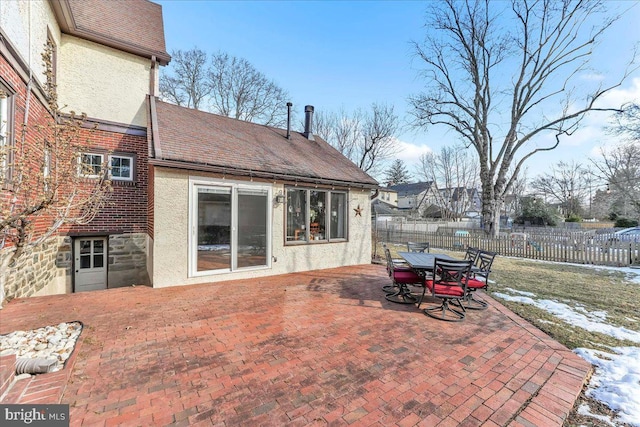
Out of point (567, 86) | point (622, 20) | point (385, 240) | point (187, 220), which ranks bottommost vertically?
point (385, 240)

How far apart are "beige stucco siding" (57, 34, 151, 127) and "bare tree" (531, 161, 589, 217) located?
170 feet

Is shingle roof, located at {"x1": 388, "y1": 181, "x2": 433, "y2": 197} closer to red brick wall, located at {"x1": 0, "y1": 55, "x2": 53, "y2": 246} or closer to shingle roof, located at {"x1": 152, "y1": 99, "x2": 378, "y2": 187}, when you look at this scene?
shingle roof, located at {"x1": 152, "y1": 99, "x2": 378, "y2": 187}

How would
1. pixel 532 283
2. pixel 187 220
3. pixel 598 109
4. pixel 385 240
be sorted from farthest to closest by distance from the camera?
1. pixel 385 240
2. pixel 598 109
3. pixel 532 283
4. pixel 187 220

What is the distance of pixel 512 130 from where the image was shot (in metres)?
17.4

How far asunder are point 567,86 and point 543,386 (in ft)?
69.5

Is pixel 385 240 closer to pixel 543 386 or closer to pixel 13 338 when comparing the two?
pixel 543 386

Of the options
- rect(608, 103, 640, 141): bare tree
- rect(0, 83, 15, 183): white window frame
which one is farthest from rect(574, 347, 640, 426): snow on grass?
rect(608, 103, 640, 141): bare tree

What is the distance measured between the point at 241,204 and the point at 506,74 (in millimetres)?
19554

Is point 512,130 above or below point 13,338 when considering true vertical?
above

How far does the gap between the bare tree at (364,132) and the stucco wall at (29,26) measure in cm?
2013

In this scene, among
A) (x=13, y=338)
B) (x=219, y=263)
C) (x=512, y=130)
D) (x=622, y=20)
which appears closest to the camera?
(x=13, y=338)

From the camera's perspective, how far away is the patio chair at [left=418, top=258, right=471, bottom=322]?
4.92m

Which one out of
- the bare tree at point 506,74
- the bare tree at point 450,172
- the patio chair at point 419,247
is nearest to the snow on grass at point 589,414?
the patio chair at point 419,247

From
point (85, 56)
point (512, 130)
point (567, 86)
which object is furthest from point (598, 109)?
point (85, 56)
